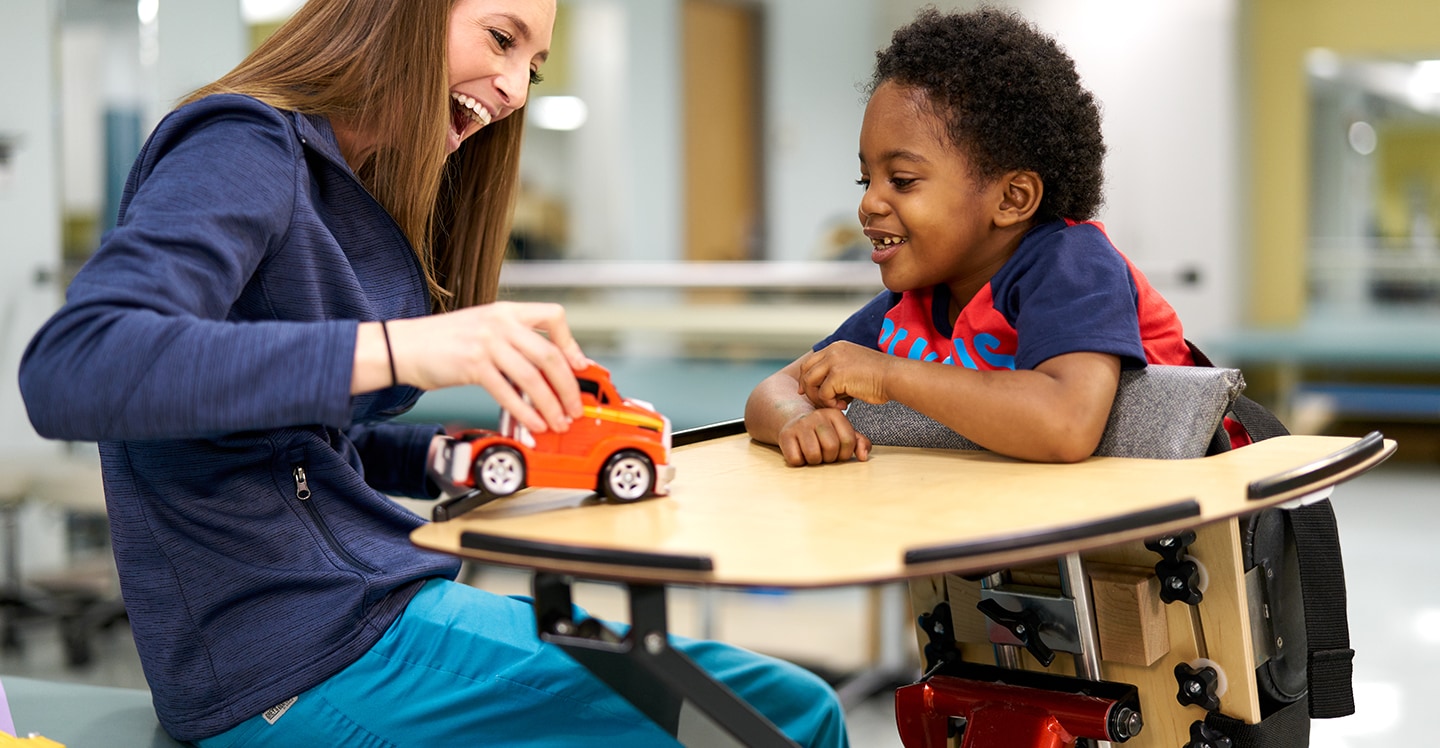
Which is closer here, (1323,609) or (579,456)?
(579,456)

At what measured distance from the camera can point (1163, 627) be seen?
1088mm

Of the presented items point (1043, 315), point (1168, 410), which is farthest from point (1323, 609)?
point (1043, 315)

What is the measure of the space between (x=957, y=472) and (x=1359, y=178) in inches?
243

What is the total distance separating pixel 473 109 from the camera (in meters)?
1.17

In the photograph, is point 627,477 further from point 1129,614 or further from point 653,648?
point 1129,614

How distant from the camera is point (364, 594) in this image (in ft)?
3.33

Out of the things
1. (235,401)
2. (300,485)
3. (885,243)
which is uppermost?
(885,243)

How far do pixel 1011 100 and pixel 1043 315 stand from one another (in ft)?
0.81

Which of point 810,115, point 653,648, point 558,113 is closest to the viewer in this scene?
point 653,648

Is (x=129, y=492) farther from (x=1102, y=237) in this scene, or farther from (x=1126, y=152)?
(x=1126, y=152)

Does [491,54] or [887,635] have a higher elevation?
[491,54]

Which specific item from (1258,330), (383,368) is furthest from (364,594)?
(1258,330)

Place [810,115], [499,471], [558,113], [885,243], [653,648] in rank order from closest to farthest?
[653,648]
[499,471]
[885,243]
[810,115]
[558,113]

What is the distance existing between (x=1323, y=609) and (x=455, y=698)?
0.80m
